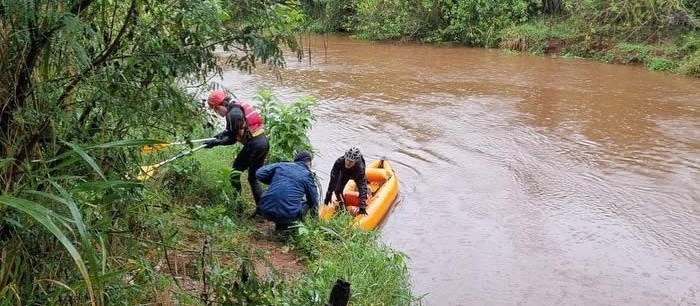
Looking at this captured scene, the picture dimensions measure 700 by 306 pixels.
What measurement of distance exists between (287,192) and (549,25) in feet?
55.9

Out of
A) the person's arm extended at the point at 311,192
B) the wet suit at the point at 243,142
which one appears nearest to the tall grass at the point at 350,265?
the person's arm extended at the point at 311,192

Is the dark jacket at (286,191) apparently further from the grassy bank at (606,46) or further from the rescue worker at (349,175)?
the grassy bank at (606,46)

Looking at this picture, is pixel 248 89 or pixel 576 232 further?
pixel 248 89

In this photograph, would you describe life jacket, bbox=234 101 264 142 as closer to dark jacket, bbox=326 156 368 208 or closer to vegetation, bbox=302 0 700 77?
dark jacket, bbox=326 156 368 208

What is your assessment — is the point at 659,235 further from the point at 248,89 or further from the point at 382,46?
the point at 382,46

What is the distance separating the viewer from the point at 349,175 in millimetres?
6621

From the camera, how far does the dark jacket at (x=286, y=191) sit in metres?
5.57

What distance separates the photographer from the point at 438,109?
12883 millimetres

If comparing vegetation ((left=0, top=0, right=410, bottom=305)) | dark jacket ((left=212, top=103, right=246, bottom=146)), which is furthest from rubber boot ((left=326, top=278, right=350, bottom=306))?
dark jacket ((left=212, top=103, right=246, bottom=146))

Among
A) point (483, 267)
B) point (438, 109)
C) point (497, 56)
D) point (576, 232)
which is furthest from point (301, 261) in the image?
point (497, 56)

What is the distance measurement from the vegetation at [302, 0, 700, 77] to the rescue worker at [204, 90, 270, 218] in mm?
9575

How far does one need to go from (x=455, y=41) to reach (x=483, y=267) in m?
17.0

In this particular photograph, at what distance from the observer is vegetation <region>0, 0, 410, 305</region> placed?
2.15m

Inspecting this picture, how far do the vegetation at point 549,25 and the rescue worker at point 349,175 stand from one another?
363 inches
